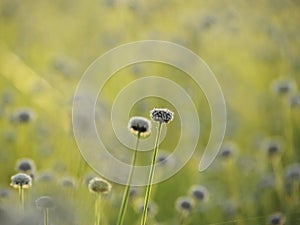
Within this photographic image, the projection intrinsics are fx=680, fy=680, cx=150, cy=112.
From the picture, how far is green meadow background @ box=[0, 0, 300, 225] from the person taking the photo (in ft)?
5.23

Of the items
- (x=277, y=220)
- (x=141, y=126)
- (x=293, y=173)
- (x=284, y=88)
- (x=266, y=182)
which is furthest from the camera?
(x=284, y=88)

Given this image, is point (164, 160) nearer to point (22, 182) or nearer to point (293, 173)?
point (293, 173)

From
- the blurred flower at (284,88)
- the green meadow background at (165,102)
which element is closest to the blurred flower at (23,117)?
the green meadow background at (165,102)

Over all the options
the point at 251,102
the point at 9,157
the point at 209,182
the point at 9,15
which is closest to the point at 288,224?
the point at 209,182

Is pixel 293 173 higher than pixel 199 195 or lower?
higher

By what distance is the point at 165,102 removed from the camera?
7.12 feet

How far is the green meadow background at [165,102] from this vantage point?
1593 millimetres

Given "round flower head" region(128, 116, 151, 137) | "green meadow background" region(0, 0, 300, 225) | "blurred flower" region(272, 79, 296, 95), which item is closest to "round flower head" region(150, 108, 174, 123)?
"round flower head" region(128, 116, 151, 137)

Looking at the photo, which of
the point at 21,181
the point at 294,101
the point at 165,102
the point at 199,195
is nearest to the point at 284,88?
the point at 294,101

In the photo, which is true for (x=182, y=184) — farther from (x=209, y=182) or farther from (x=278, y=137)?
(x=278, y=137)

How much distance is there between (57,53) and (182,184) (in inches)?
33.1

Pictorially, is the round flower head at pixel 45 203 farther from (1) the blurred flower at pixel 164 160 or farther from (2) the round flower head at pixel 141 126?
(1) the blurred flower at pixel 164 160

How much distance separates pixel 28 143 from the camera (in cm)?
187

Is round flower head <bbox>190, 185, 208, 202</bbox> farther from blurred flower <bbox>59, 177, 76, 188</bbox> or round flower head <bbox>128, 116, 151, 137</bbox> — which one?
round flower head <bbox>128, 116, 151, 137</bbox>
